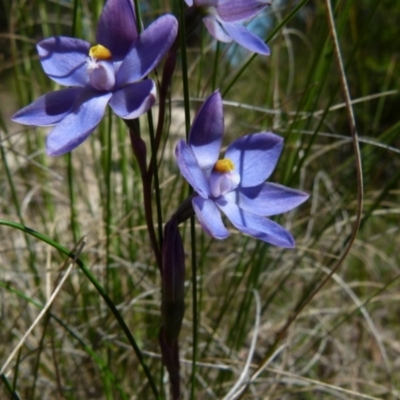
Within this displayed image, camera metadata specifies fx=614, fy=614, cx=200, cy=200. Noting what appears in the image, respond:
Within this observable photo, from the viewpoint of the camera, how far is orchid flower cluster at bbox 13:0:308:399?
639 mm

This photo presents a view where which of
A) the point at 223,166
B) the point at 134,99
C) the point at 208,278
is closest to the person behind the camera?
the point at 134,99

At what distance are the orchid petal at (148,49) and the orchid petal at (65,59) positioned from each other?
68mm

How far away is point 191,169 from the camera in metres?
0.69

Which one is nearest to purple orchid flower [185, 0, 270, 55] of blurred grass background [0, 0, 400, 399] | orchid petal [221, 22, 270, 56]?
orchid petal [221, 22, 270, 56]

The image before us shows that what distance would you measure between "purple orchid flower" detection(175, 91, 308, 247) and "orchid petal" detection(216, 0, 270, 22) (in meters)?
0.11

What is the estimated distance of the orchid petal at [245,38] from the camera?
679 millimetres

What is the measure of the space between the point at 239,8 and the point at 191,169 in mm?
200

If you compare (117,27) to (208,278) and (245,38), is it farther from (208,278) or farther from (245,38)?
(208,278)

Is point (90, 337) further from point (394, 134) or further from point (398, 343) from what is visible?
point (398, 343)

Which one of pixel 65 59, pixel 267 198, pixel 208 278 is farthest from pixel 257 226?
pixel 208 278

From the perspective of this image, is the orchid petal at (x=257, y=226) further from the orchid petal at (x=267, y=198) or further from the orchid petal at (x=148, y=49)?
the orchid petal at (x=148, y=49)

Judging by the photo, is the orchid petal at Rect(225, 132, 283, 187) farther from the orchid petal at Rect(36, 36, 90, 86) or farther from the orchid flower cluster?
the orchid petal at Rect(36, 36, 90, 86)

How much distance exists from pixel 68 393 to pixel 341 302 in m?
0.86

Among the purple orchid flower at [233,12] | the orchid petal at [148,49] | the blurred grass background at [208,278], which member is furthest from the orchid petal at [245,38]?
the blurred grass background at [208,278]
